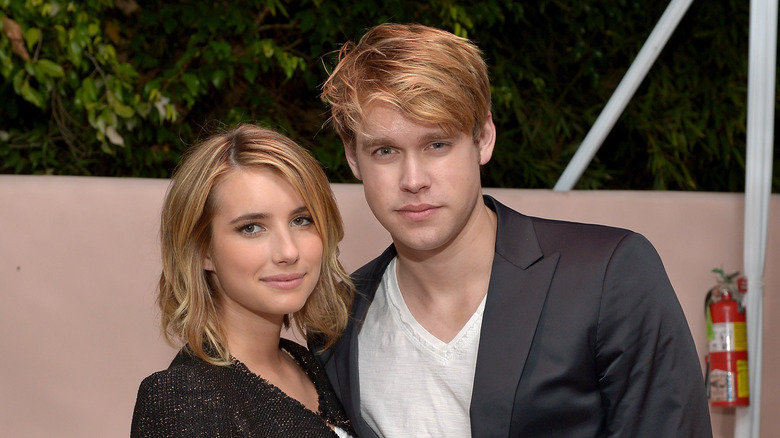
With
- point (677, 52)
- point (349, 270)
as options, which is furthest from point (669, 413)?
point (677, 52)

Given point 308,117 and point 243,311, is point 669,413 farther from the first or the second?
point 308,117

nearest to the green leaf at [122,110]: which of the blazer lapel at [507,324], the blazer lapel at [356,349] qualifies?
the blazer lapel at [356,349]

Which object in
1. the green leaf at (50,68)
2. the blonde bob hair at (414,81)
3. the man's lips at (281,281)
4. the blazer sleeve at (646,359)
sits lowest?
the blazer sleeve at (646,359)

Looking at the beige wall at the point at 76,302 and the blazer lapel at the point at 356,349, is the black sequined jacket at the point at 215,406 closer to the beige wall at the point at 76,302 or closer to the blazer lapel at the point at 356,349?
the blazer lapel at the point at 356,349

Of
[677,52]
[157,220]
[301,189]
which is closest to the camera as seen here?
[301,189]

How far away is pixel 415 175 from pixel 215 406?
1.58 feet

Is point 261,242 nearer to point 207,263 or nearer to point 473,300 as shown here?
point 207,263

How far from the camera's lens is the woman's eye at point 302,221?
1548 millimetres

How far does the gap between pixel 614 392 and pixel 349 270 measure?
0.99 metres

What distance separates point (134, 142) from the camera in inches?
127

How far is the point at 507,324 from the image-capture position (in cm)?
149

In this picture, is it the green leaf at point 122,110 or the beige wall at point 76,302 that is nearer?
the beige wall at point 76,302

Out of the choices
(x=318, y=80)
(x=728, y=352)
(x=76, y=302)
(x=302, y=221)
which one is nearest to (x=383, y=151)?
(x=302, y=221)

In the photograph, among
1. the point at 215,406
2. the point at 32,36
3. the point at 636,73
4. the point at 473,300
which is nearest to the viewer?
the point at 215,406
